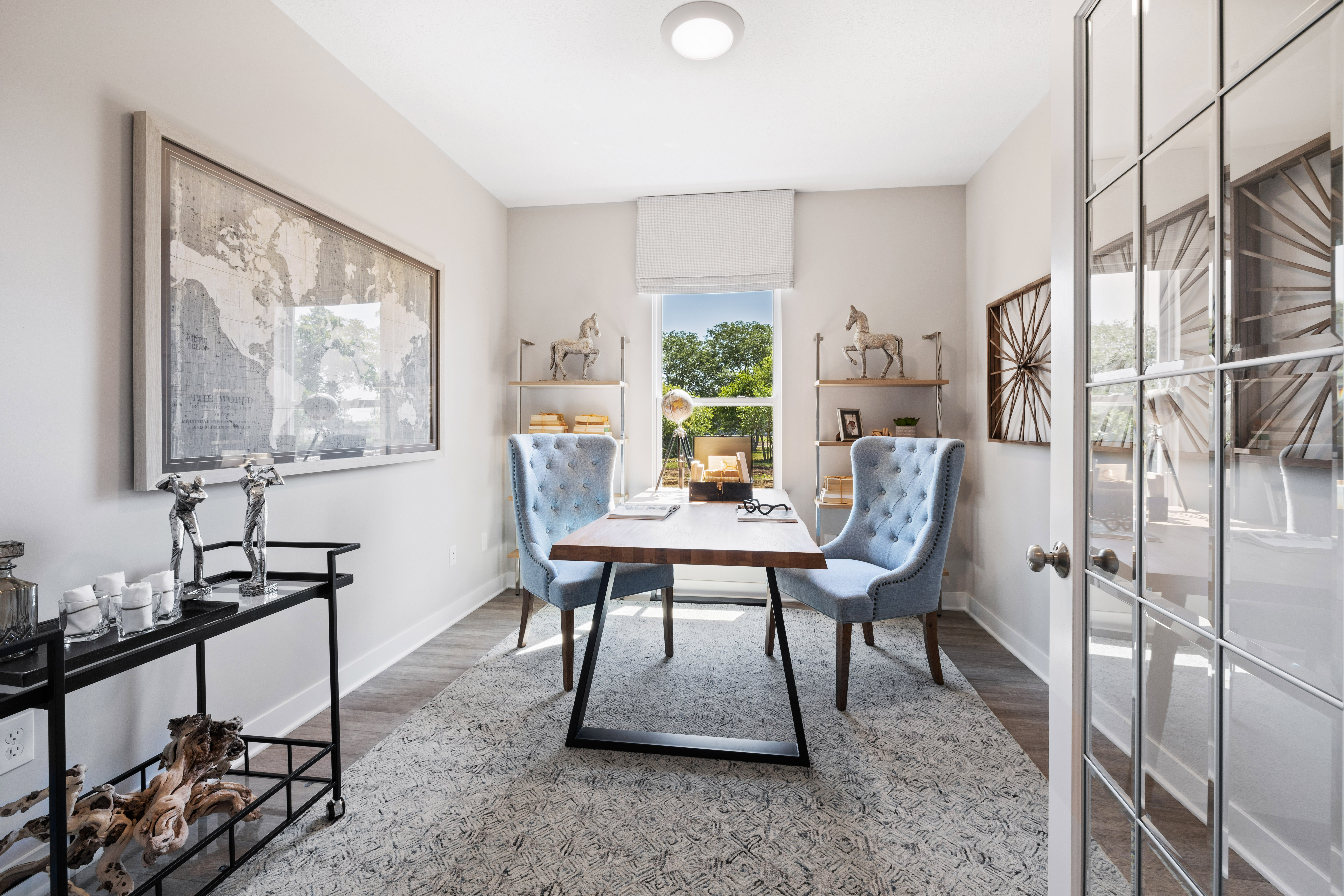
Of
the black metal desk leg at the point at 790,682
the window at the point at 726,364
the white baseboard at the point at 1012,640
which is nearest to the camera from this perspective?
the black metal desk leg at the point at 790,682

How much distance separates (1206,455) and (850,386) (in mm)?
2878

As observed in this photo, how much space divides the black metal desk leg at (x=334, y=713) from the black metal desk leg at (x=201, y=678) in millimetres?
378

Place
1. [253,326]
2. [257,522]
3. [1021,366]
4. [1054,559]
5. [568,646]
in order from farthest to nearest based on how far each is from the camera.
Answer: [1021,366] < [568,646] < [253,326] < [257,522] < [1054,559]

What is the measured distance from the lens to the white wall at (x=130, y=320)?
1.33 m

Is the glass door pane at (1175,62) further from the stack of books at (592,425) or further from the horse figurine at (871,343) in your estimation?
the stack of books at (592,425)

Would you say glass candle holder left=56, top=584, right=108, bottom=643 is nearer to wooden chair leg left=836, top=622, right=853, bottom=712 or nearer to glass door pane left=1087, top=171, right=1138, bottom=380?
glass door pane left=1087, top=171, right=1138, bottom=380

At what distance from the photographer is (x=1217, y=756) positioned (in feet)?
2.30

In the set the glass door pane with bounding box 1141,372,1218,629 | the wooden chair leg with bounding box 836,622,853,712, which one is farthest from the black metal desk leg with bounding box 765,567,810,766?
the glass door pane with bounding box 1141,372,1218,629

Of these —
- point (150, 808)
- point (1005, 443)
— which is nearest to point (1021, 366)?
point (1005, 443)

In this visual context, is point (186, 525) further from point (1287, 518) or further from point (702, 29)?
point (702, 29)

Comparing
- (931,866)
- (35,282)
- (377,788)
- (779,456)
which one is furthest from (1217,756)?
(779,456)

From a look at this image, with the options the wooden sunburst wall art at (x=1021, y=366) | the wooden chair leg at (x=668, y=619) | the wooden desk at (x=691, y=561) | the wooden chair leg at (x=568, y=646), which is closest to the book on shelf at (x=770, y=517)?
the wooden desk at (x=691, y=561)

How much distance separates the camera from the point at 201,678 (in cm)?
169

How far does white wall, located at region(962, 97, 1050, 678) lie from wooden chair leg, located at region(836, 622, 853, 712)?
80 cm
